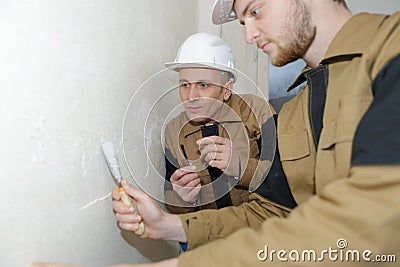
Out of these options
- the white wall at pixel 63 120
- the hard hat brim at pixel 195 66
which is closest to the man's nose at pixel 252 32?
the hard hat brim at pixel 195 66

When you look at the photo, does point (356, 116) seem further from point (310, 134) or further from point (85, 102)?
point (85, 102)

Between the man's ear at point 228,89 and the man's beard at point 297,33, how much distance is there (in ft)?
0.81

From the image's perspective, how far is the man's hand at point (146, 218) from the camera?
0.80 meters

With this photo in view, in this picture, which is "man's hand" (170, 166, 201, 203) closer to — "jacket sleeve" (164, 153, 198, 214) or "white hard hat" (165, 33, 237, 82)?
"jacket sleeve" (164, 153, 198, 214)

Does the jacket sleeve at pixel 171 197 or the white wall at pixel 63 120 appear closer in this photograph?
the white wall at pixel 63 120

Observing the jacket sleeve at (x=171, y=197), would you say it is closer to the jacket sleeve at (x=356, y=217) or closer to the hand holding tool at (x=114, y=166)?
the hand holding tool at (x=114, y=166)

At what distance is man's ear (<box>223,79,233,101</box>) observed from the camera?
42.8 inches

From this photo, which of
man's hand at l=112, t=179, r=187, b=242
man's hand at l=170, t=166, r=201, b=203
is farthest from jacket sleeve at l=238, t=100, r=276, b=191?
man's hand at l=112, t=179, r=187, b=242

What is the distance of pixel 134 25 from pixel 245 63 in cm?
78

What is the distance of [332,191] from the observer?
0.48 metres

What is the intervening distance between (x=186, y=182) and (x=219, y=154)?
109 millimetres

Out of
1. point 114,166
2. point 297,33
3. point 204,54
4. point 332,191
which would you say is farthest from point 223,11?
point 332,191

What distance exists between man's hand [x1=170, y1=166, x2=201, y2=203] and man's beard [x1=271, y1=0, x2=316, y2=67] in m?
0.37

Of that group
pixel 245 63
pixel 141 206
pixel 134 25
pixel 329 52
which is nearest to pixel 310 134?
pixel 329 52
